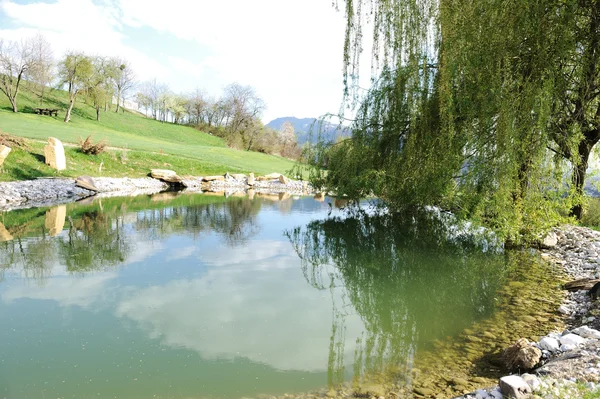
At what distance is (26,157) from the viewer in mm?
21031

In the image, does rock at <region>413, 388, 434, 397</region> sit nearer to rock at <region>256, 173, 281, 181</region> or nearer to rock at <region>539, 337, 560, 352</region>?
rock at <region>539, 337, 560, 352</region>

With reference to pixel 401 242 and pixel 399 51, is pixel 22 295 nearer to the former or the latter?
pixel 399 51

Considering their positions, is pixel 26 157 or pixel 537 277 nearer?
pixel 537 277

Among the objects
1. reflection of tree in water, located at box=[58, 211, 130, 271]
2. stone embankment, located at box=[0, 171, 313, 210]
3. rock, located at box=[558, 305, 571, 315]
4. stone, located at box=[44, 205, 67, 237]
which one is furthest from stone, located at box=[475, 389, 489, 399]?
stone embankment, located at box=[0, 171, 313, 210]

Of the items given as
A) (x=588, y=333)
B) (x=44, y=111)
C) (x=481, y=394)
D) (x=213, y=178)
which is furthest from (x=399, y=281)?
(x=44, y=111)

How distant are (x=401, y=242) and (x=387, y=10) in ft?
20.1

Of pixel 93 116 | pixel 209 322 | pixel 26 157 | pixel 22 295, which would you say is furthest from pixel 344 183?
pixel 93 116

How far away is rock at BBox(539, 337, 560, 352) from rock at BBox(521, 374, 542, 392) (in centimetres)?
109

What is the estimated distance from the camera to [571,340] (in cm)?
439

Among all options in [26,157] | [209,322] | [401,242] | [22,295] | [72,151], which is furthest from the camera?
[72,151]

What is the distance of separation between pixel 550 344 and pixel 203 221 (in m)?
11.6

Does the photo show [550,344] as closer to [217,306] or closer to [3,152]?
[217,306]

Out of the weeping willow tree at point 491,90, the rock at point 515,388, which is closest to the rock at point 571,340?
the rock at point 515,388

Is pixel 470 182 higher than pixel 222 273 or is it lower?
higher
